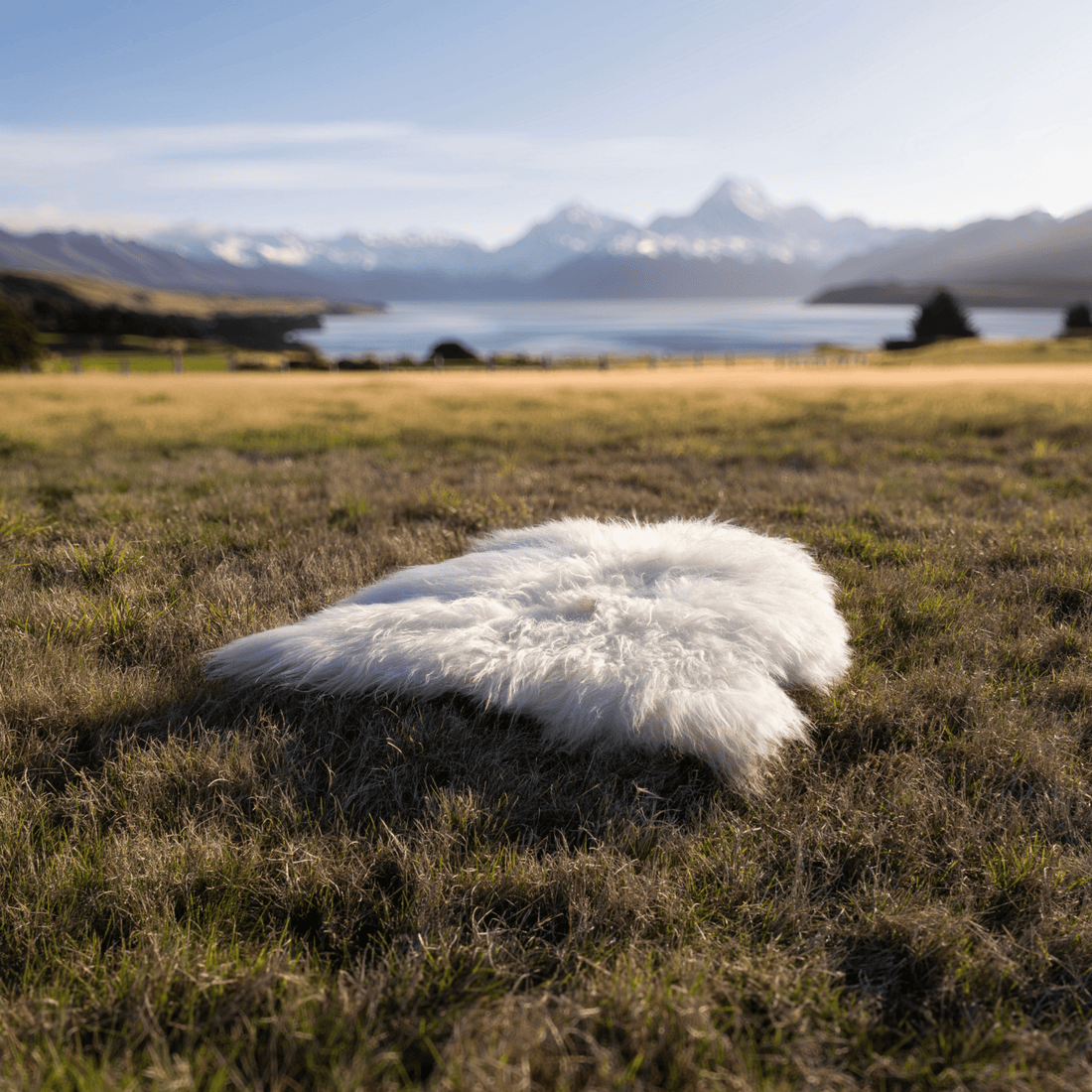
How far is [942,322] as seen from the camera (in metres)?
53.2

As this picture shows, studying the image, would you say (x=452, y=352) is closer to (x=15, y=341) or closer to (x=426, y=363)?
(x=426, y=363)

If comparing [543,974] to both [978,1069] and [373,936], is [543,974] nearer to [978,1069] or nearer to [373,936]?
[373,936]

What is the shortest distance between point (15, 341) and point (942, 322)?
6968 cm

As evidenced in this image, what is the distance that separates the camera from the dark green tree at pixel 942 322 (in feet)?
173

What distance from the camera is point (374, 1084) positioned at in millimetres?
1300

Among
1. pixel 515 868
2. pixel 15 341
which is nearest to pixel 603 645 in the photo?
pixel 515 868

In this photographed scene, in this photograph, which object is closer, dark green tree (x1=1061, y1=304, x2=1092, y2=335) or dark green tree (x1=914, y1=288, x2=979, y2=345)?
dark green tree (x1=1061, y1=304, x2=1092, y2=335)

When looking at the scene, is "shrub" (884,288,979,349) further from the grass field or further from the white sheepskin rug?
the white sheepskin rug

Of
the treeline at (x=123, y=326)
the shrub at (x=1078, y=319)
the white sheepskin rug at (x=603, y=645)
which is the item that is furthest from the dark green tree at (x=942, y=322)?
the treeline at (x=123, y=326)

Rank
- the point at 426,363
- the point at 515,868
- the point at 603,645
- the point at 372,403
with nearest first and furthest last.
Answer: the point at 515,868 < the point at 603,645 < the point at 372,403 < the point at 426,363

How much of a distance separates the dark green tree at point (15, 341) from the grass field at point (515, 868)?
50.9 m

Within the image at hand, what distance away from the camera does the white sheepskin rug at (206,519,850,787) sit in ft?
7.68

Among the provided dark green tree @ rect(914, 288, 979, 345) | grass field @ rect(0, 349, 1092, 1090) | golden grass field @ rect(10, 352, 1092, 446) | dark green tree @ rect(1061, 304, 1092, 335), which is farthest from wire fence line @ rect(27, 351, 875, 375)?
grass field @ rect(0, 349, 1092, 1090)

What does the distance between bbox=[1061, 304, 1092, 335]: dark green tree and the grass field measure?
2449 inches
